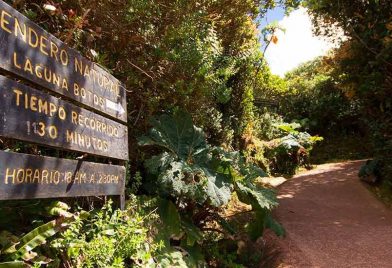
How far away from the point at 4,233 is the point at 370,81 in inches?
326

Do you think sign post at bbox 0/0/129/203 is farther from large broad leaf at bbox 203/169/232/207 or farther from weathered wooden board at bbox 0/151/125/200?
large broad leaf at bbox 203/169/232/207

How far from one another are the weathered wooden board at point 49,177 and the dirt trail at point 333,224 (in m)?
3.04

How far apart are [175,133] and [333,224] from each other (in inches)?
143

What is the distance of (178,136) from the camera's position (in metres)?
4.92

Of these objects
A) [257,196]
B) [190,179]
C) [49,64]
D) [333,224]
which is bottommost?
[333,224]

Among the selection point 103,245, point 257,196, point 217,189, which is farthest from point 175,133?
point 103,245

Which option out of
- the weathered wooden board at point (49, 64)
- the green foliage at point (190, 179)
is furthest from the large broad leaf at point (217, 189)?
the weathered wooden board at point (49, 64)

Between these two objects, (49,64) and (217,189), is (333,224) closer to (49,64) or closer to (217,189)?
(217,189)

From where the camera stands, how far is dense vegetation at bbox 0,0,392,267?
9.95 ft

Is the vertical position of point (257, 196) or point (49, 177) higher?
point (49, 177)

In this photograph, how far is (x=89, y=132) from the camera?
2.97 meters

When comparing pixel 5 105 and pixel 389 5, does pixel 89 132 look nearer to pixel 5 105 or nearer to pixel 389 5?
pixel 5 105

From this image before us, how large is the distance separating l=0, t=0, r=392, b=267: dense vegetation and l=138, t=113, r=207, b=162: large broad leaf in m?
0.01

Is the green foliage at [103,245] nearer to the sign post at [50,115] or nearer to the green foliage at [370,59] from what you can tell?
the sign post at [50,115]
